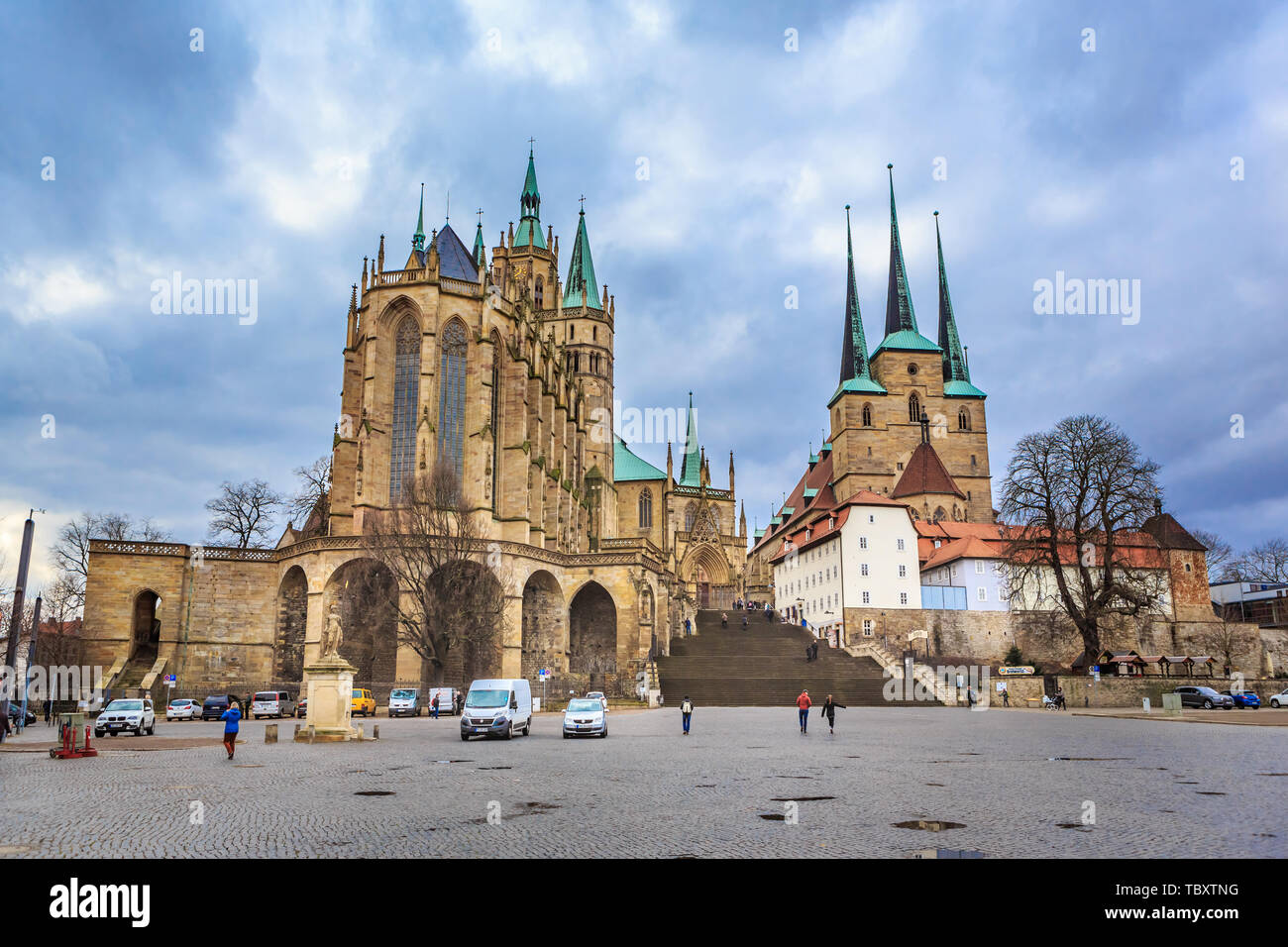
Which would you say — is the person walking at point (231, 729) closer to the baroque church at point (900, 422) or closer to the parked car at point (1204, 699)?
the parked car at point (1204, 699)

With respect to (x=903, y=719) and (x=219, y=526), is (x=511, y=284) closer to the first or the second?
(x=219, y=526)

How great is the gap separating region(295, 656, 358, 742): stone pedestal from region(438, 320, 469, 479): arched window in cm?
2777

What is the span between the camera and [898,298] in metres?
89.7

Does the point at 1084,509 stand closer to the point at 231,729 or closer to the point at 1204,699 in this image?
the point at 1204,699

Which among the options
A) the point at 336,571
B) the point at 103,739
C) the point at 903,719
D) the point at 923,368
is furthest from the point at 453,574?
the point at 923,368

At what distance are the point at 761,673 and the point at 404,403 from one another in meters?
24.7

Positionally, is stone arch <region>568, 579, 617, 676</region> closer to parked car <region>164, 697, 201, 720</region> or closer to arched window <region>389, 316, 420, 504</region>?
arched window <region>389, 316, 420, 504</region>

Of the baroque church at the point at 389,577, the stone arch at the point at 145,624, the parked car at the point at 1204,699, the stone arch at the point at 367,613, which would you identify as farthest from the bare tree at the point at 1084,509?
the stone arch at the point at 145,624

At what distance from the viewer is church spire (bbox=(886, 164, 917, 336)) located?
88.9 meters

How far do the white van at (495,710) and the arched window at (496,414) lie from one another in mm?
26296

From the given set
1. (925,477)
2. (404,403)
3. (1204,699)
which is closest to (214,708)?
(404,403)
